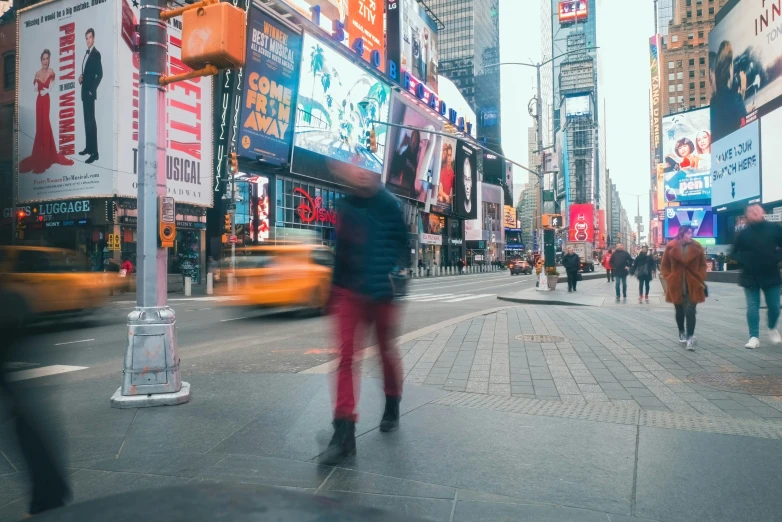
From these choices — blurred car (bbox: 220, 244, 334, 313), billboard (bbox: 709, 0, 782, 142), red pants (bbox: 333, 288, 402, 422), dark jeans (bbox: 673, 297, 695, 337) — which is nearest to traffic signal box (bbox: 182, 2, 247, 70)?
red pants (bbox: 333, 288, 402, 422)

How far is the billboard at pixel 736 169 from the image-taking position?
98.8ft

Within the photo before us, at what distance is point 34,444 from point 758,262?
8.48 metres

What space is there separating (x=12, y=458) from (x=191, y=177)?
31692 mm

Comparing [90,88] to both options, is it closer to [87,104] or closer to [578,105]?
[87,104]

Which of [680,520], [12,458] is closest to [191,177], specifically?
[12,458]

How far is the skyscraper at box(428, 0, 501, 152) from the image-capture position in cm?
13950

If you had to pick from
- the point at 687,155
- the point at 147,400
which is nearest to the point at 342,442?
Answer: the point at 147,400

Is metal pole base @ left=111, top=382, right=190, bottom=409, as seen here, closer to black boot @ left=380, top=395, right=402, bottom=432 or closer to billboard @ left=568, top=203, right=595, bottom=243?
black boot @ left=380, top=395, right=402, bottom=432

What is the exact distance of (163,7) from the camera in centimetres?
552

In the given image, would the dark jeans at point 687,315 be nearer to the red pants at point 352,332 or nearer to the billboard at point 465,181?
the red pants at point 352,332

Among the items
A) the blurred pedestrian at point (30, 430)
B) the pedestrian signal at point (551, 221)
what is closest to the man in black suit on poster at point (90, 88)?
the pedestrian signal at point (551, 221)

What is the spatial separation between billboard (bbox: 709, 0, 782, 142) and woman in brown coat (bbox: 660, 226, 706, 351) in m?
23.5

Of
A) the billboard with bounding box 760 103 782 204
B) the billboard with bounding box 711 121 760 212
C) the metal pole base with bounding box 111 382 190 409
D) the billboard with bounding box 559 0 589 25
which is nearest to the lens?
the metal pole base with bounding box 111 382 190 409

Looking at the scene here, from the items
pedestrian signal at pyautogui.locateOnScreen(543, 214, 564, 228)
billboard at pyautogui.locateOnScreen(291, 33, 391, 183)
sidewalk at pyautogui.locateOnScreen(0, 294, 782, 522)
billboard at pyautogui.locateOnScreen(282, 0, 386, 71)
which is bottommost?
sidewalk at pyautogui.locateOnScreen(0, 294, 782, 522)
